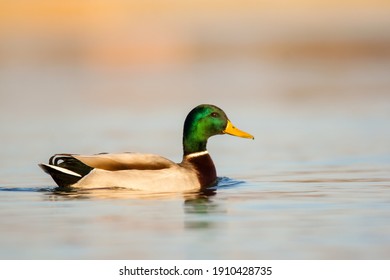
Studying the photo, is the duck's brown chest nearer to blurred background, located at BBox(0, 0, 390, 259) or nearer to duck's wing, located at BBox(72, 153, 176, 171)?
blurred background, located at BBox(0, 0, 390, 259)

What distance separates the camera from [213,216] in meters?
11.0

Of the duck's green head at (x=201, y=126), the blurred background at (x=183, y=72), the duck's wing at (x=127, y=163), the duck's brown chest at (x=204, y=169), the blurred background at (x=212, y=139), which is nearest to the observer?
the blurred background at (x=212, y=139)

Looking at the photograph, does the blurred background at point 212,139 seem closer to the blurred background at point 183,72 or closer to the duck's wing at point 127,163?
the blurred background at point 183,72

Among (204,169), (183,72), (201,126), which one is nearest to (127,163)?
(204,169)

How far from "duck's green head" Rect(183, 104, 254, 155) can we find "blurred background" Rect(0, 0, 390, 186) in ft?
6.56

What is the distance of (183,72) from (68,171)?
18137 mm

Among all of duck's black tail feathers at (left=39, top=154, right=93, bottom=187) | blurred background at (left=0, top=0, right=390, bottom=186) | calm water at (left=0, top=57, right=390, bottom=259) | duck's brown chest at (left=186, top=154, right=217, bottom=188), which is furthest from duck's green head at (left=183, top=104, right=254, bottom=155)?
blurred background at (left=0, top=0, right=390, bottom=186)

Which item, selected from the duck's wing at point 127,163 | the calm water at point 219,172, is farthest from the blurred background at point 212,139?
the duck's wing at point 127,163

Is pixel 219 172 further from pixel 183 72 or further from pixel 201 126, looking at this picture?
pixel 183 72

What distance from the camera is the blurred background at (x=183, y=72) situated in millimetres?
17766

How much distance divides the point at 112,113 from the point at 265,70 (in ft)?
35.6

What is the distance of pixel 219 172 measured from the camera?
1434 centimetres

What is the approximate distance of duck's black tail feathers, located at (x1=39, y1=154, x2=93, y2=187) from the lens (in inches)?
500

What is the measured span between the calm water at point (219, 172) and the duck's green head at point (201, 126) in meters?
0.50
